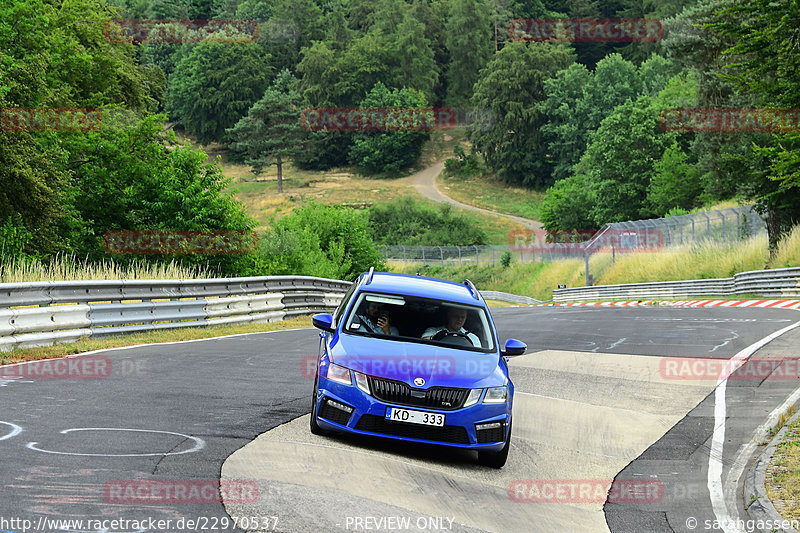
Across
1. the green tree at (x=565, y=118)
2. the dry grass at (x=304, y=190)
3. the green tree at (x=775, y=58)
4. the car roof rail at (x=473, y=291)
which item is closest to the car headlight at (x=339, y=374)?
the car roof rail at (x=473, y=291)

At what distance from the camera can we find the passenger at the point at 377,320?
9211 millimetres

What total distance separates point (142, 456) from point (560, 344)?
14162 millimetres

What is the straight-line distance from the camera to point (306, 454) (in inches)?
302

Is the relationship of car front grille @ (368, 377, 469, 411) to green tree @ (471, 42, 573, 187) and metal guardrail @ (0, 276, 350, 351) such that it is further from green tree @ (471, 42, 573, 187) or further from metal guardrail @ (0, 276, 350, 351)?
green tree @ (471, 42, 573, 187)

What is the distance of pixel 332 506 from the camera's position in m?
6.18

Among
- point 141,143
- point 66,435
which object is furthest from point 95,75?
point 66,435

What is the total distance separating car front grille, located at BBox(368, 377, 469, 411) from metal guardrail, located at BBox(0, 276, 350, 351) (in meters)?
7.90

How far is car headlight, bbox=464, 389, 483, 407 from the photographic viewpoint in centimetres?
820

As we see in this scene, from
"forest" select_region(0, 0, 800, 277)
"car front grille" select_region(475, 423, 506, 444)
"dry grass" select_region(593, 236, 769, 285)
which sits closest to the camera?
"car front grille" select_region(475, 423, 506, 444)

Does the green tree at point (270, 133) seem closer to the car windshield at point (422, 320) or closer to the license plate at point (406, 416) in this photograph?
the car windshield at point (422, 320)

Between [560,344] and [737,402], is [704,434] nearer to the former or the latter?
[737,402]

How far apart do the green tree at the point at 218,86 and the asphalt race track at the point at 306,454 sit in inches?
5937

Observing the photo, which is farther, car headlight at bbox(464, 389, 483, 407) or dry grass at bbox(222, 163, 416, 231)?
dry grass at bbox(222, 163, 416, 231)

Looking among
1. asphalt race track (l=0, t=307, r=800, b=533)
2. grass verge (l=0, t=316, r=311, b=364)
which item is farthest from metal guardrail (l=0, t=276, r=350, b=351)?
asphalt race track (l=0, t=307, r=800, b=533)
